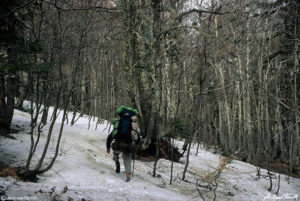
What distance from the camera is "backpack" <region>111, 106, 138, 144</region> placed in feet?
18.7

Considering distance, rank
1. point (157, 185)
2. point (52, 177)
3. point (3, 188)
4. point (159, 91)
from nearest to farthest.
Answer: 1. point (3, 188)
2. point (52, 177)
3. point (157, 185)
4. point (159, 91)

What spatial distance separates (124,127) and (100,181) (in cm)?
137

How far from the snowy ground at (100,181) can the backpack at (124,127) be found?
91 cm

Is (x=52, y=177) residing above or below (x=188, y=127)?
below

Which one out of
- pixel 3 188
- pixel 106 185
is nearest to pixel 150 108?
pixel 106 185

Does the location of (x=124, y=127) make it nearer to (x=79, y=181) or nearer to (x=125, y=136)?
(x=125, y=136)

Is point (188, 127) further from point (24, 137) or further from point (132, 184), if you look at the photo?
point (24, 137)

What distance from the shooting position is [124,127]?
18.9 ft

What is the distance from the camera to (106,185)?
16.1 feet

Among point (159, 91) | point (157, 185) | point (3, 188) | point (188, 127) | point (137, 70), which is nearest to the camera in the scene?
point (3, 188)

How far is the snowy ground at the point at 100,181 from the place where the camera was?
396 centimetres

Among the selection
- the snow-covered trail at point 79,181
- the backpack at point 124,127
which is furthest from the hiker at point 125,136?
the snow-covered trail at point 79,181

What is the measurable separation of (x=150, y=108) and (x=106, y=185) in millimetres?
4159

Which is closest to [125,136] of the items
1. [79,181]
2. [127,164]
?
[127,164]
